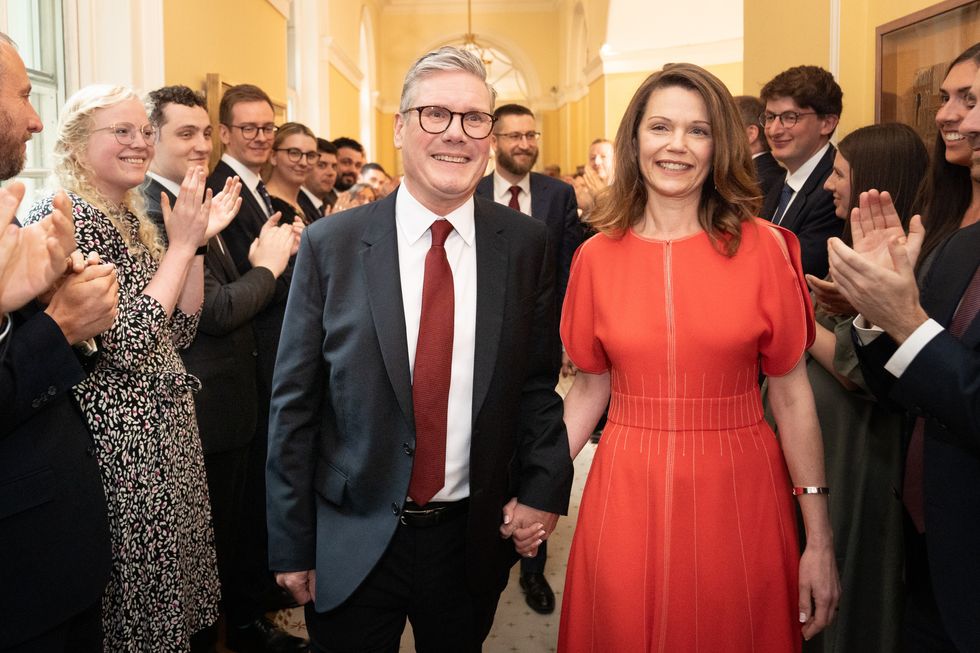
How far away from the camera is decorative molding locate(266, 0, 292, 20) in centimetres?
777

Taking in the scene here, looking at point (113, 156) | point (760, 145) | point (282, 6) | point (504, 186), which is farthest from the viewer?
point (282, 6)

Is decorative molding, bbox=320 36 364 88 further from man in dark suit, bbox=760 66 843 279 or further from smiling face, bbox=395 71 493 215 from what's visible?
smiling face, bbox=395 71 493 215

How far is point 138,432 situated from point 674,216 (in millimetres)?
1527

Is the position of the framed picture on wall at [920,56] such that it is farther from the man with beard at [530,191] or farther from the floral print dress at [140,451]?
the floral print dress at [140,451]

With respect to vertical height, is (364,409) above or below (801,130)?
below

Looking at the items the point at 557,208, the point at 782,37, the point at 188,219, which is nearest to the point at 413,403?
the point at 188,219

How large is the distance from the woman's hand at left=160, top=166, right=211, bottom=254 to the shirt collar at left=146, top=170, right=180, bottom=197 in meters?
0.49

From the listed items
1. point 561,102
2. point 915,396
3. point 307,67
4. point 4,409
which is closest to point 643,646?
point 915,396

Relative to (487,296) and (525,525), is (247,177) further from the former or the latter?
(525,525)

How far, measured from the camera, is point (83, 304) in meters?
1.72

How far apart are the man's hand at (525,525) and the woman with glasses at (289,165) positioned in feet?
8.12

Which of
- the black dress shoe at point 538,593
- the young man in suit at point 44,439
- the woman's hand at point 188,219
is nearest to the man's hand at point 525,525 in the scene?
the young man in suit at point 44,439

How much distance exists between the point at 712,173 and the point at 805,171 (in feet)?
5.56

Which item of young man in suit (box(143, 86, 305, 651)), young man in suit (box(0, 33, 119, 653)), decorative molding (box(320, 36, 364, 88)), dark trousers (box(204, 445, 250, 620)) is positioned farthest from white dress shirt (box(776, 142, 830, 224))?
decorative molding (box(320, 36, 364, 88))
